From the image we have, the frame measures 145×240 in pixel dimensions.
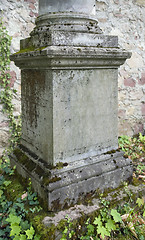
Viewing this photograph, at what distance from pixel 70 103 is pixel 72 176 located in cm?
59

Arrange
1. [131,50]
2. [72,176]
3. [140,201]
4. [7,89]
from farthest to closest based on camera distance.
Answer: [131,50], [7,89], [140,201], [72,176]

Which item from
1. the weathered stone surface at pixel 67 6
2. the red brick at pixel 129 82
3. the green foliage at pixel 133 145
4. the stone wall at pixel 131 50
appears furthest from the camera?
the red brick at pixel 129 82

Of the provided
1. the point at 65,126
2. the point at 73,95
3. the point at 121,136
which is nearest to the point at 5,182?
the point at 65,126

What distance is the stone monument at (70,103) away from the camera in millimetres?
1658

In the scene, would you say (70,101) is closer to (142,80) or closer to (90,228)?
(90,228)

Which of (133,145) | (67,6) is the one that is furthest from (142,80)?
(67,6)

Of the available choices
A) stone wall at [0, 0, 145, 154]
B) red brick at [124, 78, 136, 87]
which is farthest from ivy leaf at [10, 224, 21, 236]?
red brick at [124, 78, 136, 87]

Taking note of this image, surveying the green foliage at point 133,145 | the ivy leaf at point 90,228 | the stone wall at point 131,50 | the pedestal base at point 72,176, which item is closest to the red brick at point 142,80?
the stone wall at point 131,50

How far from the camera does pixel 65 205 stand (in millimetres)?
1712

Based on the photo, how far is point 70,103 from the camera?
1.76 metres

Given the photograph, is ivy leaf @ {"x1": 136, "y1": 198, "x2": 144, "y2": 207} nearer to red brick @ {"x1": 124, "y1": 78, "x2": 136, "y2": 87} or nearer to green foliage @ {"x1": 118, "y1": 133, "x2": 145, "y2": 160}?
green foliage @ {"x1": 118, "y1": 133, "x2": 145, "y2": 160}

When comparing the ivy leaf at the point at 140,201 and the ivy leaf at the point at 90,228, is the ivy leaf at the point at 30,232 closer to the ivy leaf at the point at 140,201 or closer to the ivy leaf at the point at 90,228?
the ivy leaf at the point at 90,228

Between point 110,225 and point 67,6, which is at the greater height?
point 67,6

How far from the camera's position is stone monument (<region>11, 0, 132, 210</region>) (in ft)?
5.44
